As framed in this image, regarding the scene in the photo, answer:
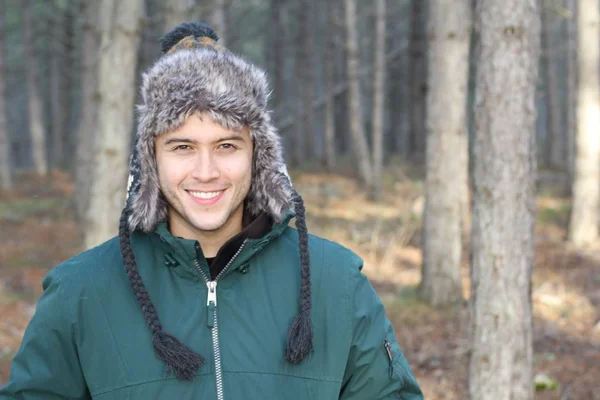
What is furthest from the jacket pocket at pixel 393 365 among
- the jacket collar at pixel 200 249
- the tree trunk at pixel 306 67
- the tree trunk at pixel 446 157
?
the tree trunk at pixel 306 67

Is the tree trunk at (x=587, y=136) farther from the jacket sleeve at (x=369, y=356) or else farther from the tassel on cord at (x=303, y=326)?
the tassel on cord at (x=303, y=326)

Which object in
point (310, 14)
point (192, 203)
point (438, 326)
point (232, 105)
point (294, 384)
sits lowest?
point (438, 326)

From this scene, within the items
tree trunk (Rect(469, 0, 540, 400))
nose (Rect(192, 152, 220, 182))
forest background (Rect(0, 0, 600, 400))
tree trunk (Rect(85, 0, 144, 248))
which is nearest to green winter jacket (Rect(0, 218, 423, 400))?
nose (Rect(192, 152, 220, 182))

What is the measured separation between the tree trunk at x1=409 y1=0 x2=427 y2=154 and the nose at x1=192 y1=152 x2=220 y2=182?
20.3m

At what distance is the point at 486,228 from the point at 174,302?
2.96 m

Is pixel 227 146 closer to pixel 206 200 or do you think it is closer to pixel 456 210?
pixel 206 200

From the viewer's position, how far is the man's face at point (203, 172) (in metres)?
2.64

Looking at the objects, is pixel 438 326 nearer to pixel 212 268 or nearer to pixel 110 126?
pixel 110 126

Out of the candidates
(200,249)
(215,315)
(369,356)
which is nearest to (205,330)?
(215,315)

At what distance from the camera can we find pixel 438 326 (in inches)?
325

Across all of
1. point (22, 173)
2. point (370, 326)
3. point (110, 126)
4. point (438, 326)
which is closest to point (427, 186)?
point (438, 326)

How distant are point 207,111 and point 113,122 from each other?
15.7 ft

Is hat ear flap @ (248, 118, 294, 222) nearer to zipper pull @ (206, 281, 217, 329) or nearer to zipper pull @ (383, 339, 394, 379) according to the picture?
zipper pull @ (206, 281, 217, 329)

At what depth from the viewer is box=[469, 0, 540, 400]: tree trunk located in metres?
4.93
